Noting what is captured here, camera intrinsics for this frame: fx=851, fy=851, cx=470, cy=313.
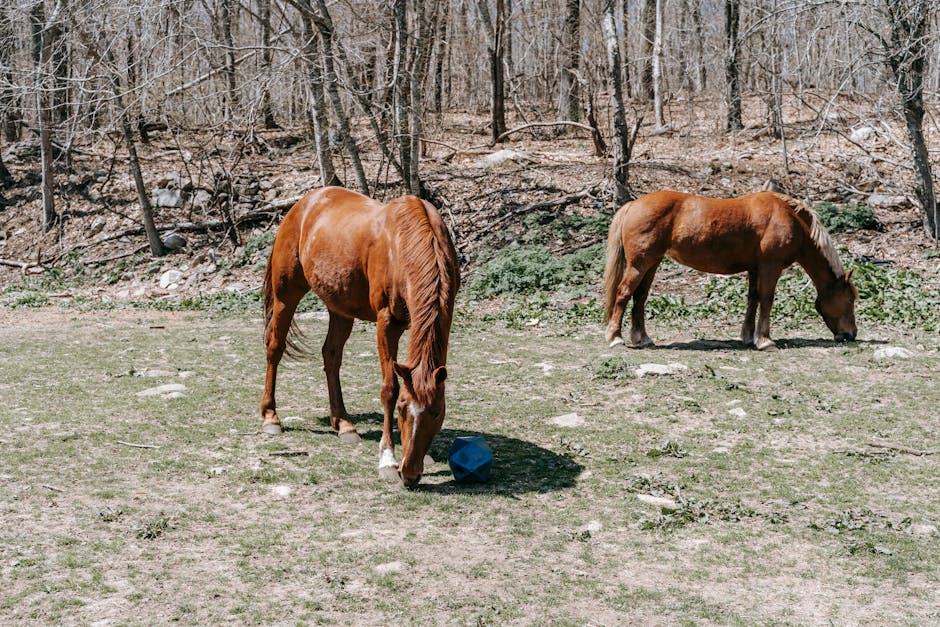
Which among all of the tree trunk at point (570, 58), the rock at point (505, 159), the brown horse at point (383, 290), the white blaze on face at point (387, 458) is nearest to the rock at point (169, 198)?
the rock at point (505, 159)

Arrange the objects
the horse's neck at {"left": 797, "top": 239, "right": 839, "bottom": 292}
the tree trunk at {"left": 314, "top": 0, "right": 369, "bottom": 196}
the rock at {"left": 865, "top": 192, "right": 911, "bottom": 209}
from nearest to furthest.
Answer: the horse's neck at {"left": 797, "top": 239, "right": 839, "bottom": 292}
the tree trunk at {"left": 314, "top": 0, "right": 369, "bottom": 196}
the rock at {"left": 865, "top": 192, "right": 911, "bottom": 209}

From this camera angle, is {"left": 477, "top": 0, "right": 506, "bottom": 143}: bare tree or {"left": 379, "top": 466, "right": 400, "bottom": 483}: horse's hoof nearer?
{"left": 379, "top": 466, "right": 400, "bottom": 483}: horse's hoof

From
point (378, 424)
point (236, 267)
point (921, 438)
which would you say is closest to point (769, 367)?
point (921, 438)

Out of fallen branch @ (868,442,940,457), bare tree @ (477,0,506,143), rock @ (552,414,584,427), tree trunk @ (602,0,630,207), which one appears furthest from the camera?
bare tree @ (477,0,506,143)

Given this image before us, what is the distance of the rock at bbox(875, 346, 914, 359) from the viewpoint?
28.1 feet

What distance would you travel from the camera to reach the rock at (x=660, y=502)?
5098 mm

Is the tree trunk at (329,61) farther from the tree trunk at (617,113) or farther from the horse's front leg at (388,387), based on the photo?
the horse's front leg at (388,387)

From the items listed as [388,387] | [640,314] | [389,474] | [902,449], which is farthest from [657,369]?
[389,474]

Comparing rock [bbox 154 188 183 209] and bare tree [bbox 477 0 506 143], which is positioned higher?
bare tree [bbox 477 0 506 143]

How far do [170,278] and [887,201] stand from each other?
12.9m

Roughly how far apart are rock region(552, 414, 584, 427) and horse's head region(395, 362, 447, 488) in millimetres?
1977

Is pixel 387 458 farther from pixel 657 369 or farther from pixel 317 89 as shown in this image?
pixel 317 89

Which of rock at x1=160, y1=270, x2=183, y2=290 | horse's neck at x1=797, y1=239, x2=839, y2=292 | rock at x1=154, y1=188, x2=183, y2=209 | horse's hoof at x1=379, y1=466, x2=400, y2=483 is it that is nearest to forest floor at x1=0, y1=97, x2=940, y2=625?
horse's hoof at x1=379, y1=466, x2=400, y2=483

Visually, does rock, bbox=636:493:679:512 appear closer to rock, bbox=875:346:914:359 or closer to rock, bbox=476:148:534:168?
rock, bbox=875:346:914:359
